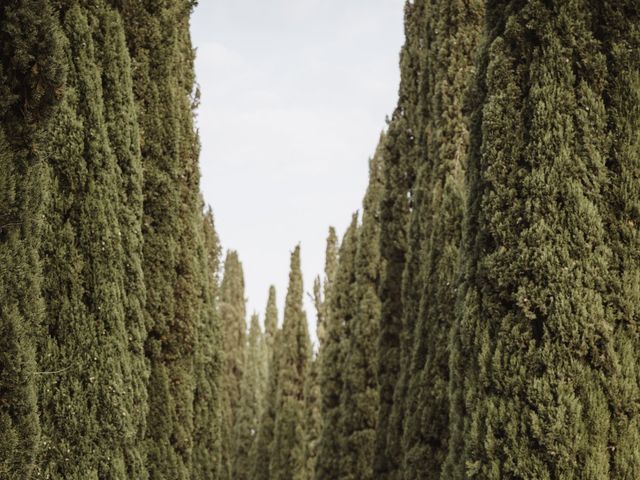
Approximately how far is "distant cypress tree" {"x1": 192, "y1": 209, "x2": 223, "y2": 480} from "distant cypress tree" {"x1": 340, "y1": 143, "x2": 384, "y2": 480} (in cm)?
266

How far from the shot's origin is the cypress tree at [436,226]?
7.38 m

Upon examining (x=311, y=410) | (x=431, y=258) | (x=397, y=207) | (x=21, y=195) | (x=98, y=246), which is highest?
(x=397, y=207)

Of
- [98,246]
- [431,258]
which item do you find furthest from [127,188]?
[431,258]

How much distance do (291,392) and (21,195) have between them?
18.6 metres

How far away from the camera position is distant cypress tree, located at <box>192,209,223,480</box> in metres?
10.6

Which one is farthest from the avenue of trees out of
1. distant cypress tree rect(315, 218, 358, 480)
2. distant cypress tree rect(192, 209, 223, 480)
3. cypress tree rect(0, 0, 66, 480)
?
distant cypress tree rect(315, 218, 358, 480)

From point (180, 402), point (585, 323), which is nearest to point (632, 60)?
point (585, 323)

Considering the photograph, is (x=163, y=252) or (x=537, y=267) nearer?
Answer: (x=537, y=267)

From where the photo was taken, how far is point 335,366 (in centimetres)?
1516

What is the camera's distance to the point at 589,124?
455cm

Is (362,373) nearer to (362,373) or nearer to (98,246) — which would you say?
(362,373)

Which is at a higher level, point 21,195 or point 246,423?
point 21,195

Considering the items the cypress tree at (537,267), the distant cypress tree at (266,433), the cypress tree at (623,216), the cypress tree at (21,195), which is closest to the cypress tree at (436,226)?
the cypress tree at (537,267)

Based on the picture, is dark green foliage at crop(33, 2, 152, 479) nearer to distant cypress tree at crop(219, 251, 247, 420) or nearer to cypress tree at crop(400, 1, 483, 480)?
cypress tree at crop(400, 1, 483, 480)
